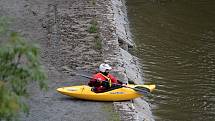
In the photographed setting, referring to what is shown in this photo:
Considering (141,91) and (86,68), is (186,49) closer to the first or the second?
(86,68)

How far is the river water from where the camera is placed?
1583cm

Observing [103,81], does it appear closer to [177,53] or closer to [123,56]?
[123,56]

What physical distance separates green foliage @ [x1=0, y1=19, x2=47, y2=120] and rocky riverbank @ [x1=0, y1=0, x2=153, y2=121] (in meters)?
6.52

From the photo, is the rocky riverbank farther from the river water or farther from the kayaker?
the river water

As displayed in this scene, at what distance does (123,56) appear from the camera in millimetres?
18203

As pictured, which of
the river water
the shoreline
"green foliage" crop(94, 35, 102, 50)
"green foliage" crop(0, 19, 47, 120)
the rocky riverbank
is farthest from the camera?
"green foliage" crop(94, 35, 102, 50)

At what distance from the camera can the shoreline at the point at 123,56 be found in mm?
13742

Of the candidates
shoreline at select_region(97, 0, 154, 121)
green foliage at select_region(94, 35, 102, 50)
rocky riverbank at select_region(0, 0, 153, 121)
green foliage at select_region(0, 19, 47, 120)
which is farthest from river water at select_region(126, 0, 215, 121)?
green foliage at select_region(0, 19, 47, 120)

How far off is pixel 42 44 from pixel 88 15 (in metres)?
3.62

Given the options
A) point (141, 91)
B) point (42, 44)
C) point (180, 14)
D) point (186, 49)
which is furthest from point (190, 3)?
point (141, 91)

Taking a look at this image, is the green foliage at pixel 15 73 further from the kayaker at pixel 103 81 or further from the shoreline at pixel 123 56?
the kayaker at pixel 103 81

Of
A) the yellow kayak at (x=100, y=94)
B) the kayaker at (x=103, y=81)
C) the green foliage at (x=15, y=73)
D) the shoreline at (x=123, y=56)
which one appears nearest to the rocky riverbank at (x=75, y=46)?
the shoreline at (x=123, y=56)

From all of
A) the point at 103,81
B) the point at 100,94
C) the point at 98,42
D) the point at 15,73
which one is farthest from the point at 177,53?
the point at 15,73

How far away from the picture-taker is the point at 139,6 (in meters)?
26.6
